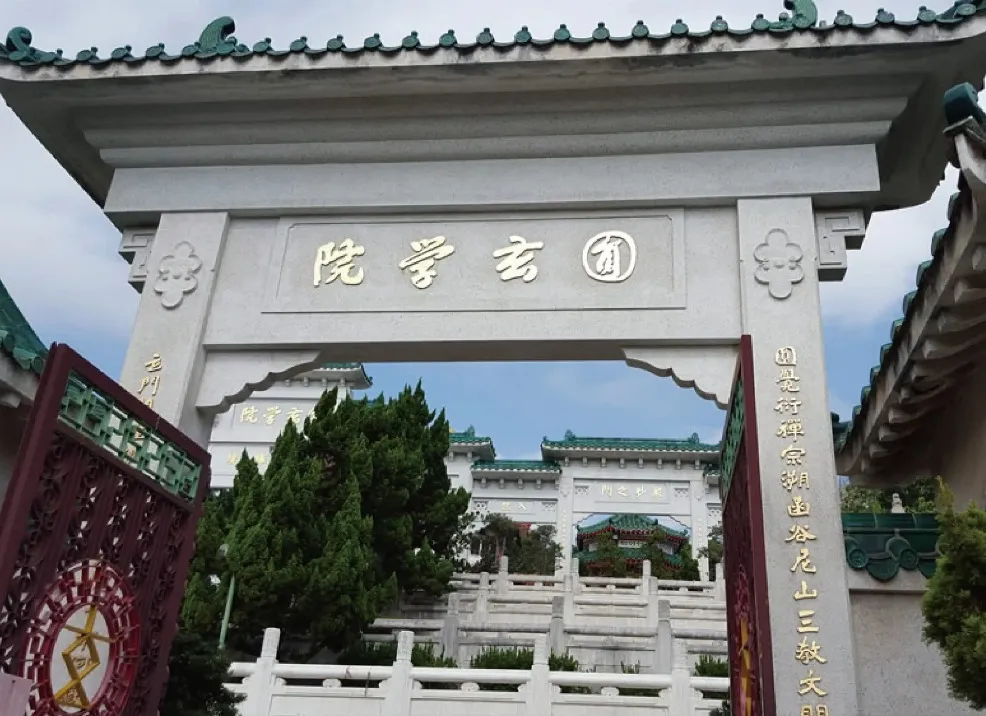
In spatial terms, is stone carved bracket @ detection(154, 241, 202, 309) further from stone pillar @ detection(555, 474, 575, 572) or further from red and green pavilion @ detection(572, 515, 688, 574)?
stone pillar @ detection(555, 474, 575, 572)

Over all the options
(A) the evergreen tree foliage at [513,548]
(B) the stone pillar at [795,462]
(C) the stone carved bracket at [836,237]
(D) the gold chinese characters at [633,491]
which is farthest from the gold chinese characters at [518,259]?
(D) the gold chinese characters at [633,491]

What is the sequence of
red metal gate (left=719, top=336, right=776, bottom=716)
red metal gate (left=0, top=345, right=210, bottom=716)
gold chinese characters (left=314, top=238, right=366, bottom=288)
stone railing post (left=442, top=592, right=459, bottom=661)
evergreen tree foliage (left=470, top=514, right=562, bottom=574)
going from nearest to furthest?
red metal gate (left=0, top=345, right=210, bottom=716) < red metal gate (left=719, top=336, right=776, bottom=716) < gold chinese characters (left=314, top=238, right=366, bottom=288) < stone railing post (left=442, top=592, right=459, bottom=661) < evergreen tree foliage (left=470, top=514, right=562, bottom=574)

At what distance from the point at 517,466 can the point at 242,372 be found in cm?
2360

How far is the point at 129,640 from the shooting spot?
3.77 metres

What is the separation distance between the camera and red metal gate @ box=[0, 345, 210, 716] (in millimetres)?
3260

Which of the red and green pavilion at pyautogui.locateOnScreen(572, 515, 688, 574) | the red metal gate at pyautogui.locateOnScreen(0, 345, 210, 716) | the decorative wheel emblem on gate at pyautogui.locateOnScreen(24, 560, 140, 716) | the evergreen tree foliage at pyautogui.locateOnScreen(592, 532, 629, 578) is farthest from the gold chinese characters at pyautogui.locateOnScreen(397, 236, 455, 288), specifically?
the red and green pavilion at pyautogui.locateOnScreen(572, 515, 688, 574)

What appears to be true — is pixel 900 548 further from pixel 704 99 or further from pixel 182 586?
pixel 182 586

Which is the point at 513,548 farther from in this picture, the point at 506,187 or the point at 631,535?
the point at 506,187

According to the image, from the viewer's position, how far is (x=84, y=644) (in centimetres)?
354

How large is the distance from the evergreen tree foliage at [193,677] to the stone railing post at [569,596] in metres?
9.02

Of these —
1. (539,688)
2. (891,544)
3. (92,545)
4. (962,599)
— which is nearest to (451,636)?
(539,688)

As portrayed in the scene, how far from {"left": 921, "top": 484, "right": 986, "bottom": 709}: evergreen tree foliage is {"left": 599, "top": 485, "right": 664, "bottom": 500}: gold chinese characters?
25.1 m

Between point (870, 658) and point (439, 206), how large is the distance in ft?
10.4

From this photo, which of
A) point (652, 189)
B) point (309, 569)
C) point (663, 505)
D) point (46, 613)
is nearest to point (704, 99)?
point (652, 189)
